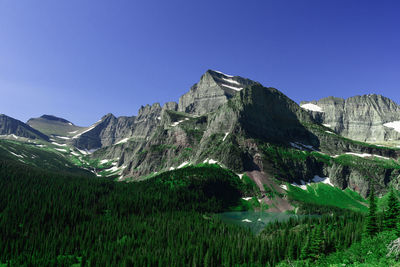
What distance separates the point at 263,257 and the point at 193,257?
25777mm

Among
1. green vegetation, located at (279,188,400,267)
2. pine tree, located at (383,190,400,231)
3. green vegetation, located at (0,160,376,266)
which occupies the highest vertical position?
pine tree, located at (383,190,400,231)

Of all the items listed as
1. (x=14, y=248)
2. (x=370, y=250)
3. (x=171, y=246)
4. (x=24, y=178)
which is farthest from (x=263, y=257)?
(x=24, y=178)

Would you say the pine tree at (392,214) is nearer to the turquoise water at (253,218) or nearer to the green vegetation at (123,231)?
the green vegetation at (123,231)

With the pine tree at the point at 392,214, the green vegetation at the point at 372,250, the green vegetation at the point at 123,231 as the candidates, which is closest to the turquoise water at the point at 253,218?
the green vegetation at the point at 123,231

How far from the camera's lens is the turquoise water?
5636 inches

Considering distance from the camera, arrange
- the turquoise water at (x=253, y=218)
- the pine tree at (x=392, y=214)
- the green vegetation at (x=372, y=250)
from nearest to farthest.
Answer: the green vegetation at (x=372, y=250)
the pine tree at (x=392, y=214)
the turquoise water at (x=253, y=218)

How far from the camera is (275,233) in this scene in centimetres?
10981

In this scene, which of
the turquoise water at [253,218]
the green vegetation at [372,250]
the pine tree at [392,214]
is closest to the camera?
the green vegetation at [372,250]

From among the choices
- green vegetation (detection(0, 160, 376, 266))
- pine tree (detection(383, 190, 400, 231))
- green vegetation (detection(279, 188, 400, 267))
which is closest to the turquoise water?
green vegetation (detection(0, 160, 376, 266))

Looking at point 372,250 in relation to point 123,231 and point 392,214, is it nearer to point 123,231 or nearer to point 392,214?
point 392,214

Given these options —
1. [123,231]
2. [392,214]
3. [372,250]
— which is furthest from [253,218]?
[372,250]

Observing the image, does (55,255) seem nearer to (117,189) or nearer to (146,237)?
(146,237)

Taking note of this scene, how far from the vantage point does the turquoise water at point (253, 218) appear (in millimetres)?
143150

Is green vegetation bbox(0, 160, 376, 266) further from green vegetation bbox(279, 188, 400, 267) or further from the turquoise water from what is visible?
the turquoise water
